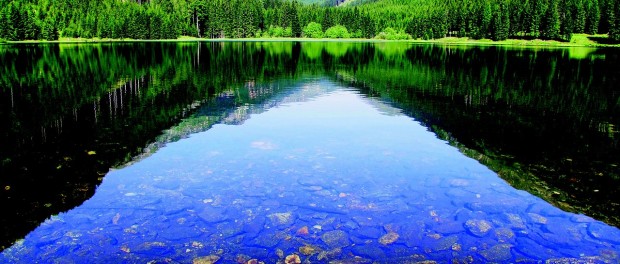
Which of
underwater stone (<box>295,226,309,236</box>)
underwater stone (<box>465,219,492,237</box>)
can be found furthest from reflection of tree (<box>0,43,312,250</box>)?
underwater stone (<box>465,219,492,237</box>)

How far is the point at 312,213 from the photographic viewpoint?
1322cm

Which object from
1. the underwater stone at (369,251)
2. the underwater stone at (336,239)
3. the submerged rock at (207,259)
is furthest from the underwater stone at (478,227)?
the submerged rock at (207,259)

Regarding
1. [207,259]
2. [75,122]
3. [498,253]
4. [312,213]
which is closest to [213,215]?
[207,259]

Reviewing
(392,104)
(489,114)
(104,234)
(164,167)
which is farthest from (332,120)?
(104,234)

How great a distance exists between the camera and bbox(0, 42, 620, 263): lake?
37.1 feet

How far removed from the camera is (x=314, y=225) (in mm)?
12398

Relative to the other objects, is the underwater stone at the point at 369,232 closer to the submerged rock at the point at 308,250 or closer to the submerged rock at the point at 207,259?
the submerged rock at the point at 308,250

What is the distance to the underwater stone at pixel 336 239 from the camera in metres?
11.3

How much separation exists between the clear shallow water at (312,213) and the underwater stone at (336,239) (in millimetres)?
26

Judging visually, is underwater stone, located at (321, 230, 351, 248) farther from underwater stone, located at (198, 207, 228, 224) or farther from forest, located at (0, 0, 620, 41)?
forest, located at (0, 0, 620, 41)

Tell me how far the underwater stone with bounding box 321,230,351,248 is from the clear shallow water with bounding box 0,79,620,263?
26mm

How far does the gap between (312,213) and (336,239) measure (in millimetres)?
1755

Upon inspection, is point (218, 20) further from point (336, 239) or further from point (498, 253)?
point (498, 253)

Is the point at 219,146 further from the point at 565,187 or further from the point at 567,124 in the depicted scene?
the point at 567,124
